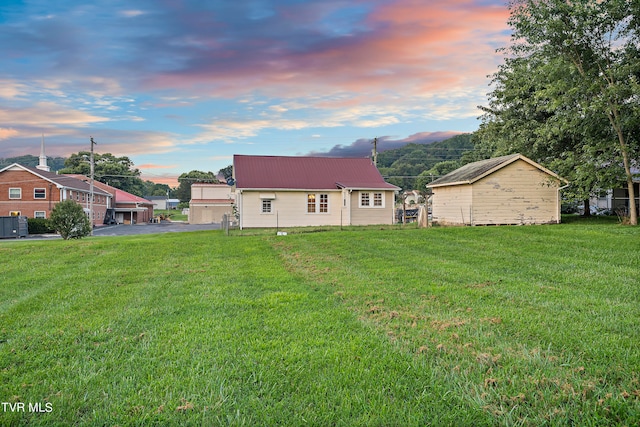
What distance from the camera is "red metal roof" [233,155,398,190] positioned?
88.4 feet

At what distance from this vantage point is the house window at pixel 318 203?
27.4 metres

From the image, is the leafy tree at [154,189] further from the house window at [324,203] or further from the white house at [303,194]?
the house window at [324,203]

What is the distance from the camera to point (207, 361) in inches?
148

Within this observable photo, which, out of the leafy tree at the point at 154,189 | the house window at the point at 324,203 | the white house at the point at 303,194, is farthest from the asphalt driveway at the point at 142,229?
the leafy tree at the point at 154,189

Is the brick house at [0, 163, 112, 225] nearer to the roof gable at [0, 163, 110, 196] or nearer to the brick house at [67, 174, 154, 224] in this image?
the roof gable at [0, 163, 110, 196]

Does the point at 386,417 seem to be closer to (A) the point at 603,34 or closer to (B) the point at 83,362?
(B) the point at 83,362

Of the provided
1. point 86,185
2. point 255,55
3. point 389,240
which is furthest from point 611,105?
point 86,185

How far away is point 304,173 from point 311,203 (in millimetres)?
2625

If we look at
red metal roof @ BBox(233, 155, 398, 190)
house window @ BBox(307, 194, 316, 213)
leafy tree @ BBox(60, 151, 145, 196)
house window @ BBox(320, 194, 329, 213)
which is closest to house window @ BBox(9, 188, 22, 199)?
leafy tree @ BBox(60, 151, 145, 196)

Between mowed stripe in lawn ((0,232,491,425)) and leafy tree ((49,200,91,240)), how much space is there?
14360 millimetres

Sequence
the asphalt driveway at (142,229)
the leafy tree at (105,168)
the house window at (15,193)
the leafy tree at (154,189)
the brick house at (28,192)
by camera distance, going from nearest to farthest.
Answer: the asphalt driveway at (142,229), the brick house at (28,192), the house window at (15,193), the leafy tree at (105,168), the leafy tree at (154,189)

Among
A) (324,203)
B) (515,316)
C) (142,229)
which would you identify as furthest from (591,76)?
(142,229)

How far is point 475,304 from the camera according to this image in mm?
5863

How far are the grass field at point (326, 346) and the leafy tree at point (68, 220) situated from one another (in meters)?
12.0
